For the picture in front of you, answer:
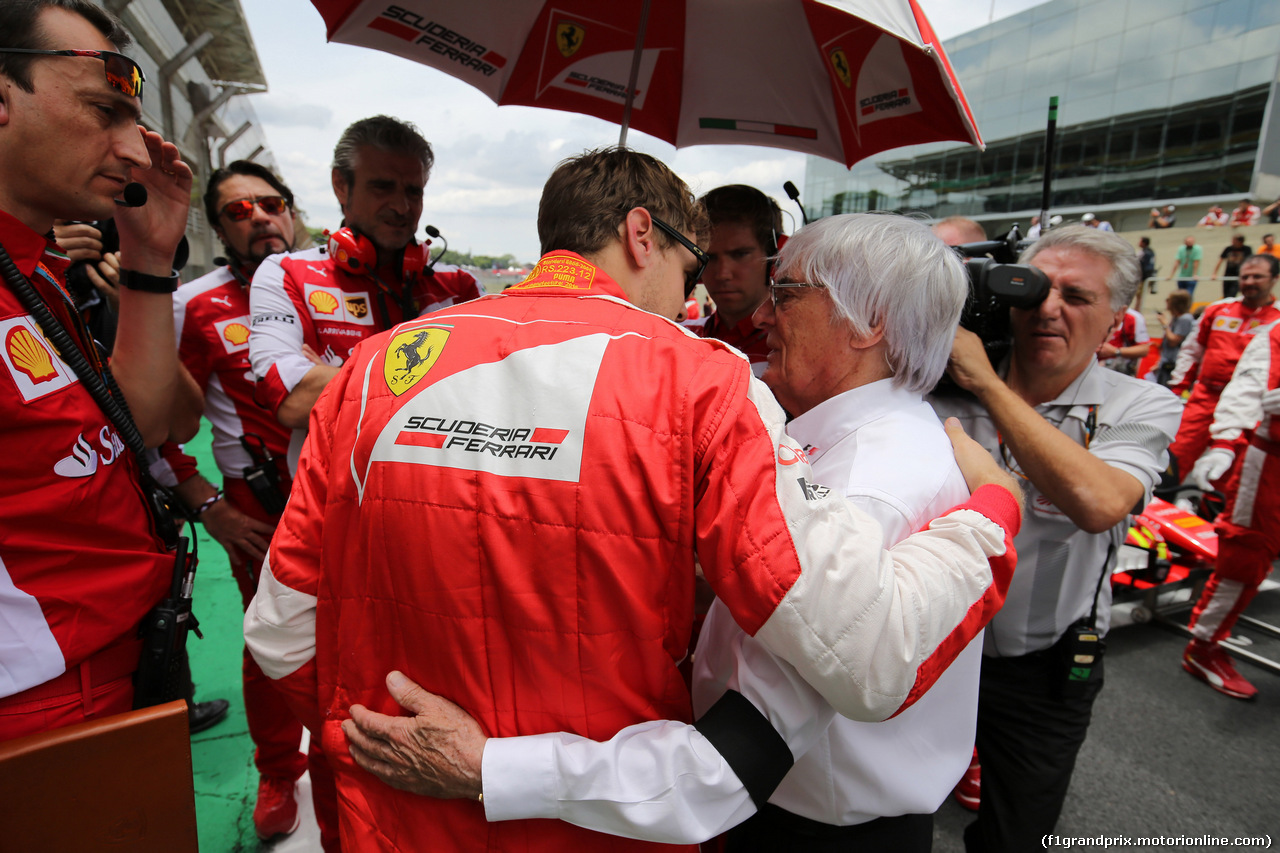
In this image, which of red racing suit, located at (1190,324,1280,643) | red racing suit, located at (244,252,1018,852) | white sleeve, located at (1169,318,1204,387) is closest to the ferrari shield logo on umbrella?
red racing suit, located at (244,252,1018,852)

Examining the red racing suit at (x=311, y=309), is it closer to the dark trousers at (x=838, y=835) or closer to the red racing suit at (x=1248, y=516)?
the dark trousers at (x=838, y=835)

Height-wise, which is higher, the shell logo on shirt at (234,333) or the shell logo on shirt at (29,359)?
the shell logo on shirt at (29,359)

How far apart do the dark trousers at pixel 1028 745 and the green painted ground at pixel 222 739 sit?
102 inches

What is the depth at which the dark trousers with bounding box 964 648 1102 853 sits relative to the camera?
190 cm

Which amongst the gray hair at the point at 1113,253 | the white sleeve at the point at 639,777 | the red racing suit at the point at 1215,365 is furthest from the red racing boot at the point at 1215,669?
the white sleeve at the point at 639,777

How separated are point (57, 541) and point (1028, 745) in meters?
2.52

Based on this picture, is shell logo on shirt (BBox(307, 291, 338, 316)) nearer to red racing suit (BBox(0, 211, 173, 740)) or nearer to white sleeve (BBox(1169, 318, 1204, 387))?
red racing suit (BBox(0, 211, 173, 740))

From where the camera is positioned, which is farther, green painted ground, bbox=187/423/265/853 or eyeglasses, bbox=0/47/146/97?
green painted ground, bbox=187/423/265/853

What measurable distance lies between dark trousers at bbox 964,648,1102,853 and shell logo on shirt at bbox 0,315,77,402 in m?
2.54

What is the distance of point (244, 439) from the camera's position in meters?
2.53

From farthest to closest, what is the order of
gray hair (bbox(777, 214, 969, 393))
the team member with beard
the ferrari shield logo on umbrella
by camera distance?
the team member with beard
the ferrari shield logo on umbrella
gray hair (bbox(777, 214, 969, 393))

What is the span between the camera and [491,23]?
2.53m

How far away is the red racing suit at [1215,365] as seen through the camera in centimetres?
479

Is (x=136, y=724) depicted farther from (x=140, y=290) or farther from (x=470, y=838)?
(x=140, y=290)
